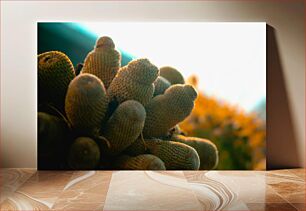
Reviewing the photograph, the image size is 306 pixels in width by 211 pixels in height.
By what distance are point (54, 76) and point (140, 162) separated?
1.03 metres

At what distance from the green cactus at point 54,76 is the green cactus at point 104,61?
16 cm

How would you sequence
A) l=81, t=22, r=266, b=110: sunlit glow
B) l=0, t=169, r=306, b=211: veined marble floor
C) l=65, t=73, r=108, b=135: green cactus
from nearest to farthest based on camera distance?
l=0, t=169, r=306, b=211: veined marble floor → l=65, t=73, r=108, b=135: green cactus → l=81, t=22, r=266, b=110: sunlit glow

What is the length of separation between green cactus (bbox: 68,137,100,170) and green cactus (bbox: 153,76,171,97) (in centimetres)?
69

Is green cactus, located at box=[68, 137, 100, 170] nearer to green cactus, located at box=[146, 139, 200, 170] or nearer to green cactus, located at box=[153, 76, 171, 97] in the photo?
green cactus, located at box=[146, 139, 200, 170]

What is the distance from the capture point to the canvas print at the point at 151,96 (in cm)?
469

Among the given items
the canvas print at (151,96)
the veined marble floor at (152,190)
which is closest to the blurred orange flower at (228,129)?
the canvas print at (151,96)

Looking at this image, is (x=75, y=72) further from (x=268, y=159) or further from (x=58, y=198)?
(x=268, y=159)

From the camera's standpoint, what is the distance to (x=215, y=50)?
4785 mm

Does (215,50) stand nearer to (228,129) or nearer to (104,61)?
(228,129)

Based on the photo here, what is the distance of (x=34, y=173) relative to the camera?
4645 millimetres

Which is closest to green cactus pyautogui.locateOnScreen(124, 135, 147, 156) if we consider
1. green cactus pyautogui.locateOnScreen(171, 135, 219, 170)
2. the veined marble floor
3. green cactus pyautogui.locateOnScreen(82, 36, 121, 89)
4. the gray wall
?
the veined marble floor

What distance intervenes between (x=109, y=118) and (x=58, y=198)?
46.6 inches

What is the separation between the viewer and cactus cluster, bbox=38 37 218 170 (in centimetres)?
468

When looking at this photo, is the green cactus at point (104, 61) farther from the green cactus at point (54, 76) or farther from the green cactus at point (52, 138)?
Result: the green cactus at point (52, 138)
